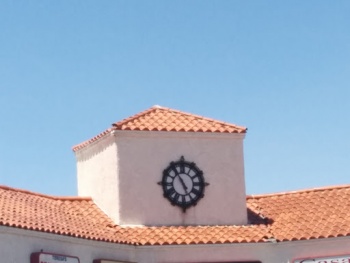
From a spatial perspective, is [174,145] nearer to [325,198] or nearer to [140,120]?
[140,120]

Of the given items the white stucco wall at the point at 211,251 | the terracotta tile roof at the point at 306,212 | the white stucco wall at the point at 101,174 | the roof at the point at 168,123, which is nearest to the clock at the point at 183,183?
the roof at the point at 168,123

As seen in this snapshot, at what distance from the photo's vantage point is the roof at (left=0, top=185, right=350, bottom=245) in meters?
25.4

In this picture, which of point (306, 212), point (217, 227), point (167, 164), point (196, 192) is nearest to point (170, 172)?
point (167, 164)

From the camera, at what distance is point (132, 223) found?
28.1m

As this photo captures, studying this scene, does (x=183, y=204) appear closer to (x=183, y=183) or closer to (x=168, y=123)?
(x=183, y=183)

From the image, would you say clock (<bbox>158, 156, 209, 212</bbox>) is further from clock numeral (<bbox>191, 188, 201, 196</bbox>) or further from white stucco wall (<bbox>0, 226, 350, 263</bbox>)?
white stucco wall (<bbox>0, 226, 350, 263</bbox>)

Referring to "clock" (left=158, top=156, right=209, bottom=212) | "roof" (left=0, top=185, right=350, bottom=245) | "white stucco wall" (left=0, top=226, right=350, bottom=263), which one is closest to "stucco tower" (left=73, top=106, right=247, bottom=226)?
"clock" (left=158, top=156, right=209, bottom=212)

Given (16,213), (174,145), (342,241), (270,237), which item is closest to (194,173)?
(174,145)

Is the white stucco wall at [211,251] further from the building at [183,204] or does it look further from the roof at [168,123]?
the roof at [168,123]

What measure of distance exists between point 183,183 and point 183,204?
2.35 ft

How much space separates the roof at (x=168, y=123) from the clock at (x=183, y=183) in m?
1.24

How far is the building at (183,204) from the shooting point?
2689 centimetres

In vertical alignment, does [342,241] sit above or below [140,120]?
below

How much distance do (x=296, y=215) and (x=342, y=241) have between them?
2191 millimetres
